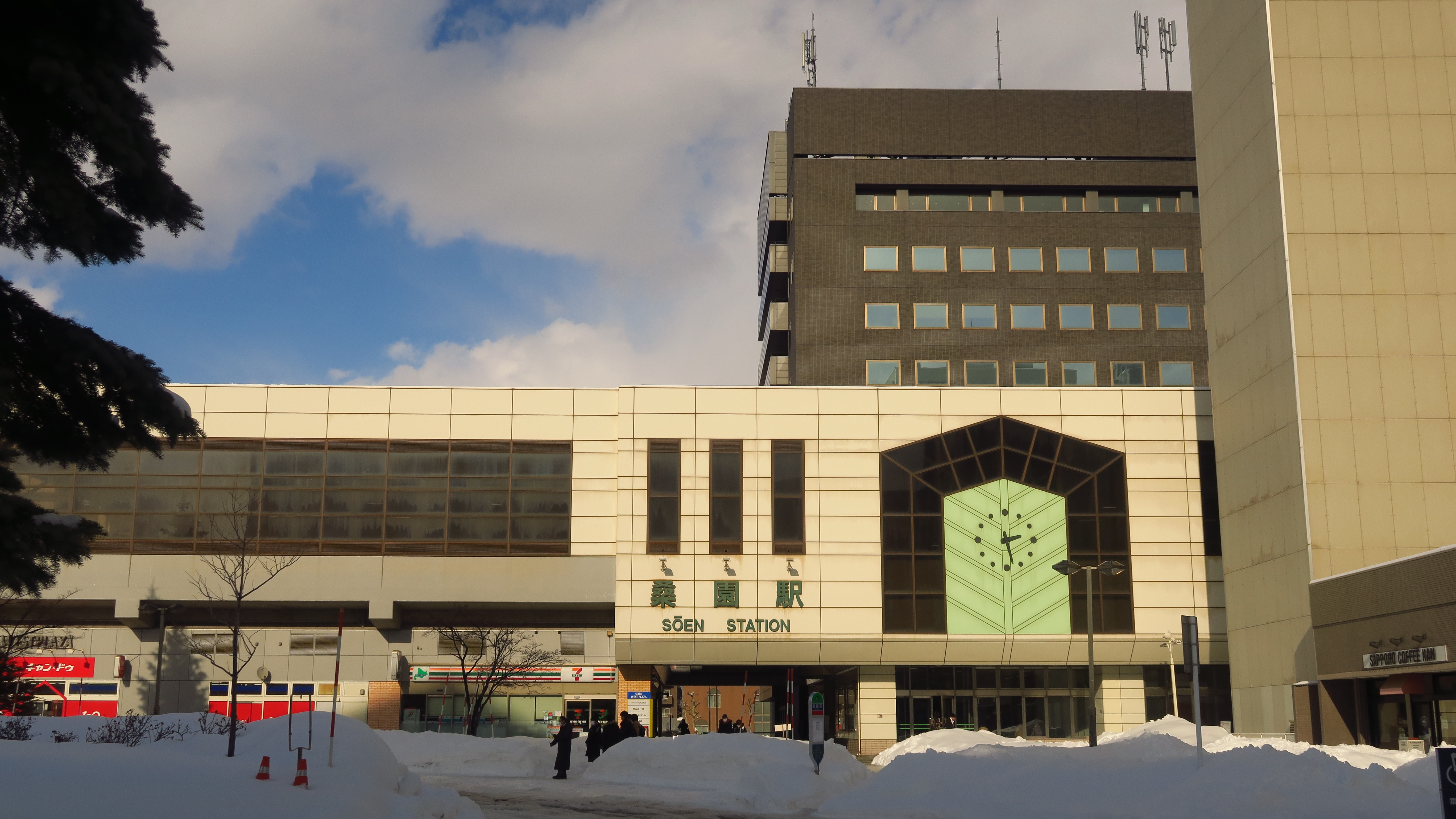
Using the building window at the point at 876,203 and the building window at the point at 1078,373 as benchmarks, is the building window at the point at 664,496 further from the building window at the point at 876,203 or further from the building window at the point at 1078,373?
the building window at the point at 1078,373

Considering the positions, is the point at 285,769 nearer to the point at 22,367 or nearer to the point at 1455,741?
the point at 22,367

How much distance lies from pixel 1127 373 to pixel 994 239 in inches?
391

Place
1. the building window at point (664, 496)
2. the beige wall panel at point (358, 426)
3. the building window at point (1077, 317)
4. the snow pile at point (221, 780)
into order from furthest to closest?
1. the building window at point (1077, 317)
2. the beige wall panel at point (358, 426)
3. the building window at point (664, 496)
4. the snow pile at point (221, 780)

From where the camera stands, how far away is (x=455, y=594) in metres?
52.2

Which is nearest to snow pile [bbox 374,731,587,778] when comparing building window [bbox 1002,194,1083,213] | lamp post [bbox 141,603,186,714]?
lamp post [bbox 141,603,186,714]

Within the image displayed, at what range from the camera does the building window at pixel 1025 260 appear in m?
68.4

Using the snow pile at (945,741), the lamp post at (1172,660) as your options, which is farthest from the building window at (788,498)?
the lamp post at (1172,660)

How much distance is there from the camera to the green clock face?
5188 centimetres

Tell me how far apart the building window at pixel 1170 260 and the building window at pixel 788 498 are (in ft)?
89.4

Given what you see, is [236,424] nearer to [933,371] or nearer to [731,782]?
[933,371]

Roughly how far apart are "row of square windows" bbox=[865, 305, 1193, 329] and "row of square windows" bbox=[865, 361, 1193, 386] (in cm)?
192

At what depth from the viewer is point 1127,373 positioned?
67.3 metres

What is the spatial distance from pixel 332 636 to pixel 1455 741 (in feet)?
135

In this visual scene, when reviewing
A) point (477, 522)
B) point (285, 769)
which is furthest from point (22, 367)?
point (477, 522)
